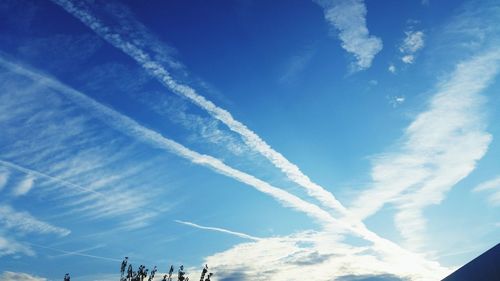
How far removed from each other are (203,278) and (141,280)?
12693 mm

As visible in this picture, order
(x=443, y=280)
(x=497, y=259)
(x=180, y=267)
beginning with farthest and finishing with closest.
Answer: (x=180, y=267)
(x=443, y=280)
(x=497, y=259)

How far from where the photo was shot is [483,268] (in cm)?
3294

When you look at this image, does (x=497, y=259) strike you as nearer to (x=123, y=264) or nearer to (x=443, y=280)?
(x=443, y=280)

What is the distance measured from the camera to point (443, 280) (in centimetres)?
3984

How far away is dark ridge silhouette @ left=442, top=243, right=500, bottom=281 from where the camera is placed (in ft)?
103

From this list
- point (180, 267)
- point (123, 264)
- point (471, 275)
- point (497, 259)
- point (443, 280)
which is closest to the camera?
point (497, 259)

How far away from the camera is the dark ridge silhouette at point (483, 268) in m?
31.4

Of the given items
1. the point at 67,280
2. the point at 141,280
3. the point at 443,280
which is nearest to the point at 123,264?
the point at 141,280

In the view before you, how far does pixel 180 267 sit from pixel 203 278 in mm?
6011

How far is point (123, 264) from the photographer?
82.3m

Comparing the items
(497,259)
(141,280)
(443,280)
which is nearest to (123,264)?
(141,280)

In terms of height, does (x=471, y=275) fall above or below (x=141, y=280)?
below

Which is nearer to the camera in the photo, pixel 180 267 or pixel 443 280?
pixel 443 280

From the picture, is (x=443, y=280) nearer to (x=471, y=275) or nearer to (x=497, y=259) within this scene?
(x=471, y=275)
